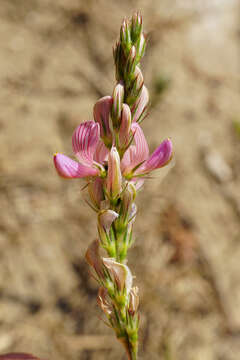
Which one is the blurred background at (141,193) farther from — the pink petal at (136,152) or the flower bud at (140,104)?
the flower bud at (140,104)

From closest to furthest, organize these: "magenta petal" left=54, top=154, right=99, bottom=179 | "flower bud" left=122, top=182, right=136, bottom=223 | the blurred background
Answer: "magenta petal" left=54, top=154, right=99, bottom=179 < "flower bud" left=122, top=182, right=136, bottom=223 < the blurred background

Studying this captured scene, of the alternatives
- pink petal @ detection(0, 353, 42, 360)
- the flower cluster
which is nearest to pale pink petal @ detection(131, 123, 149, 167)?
the flower cluster

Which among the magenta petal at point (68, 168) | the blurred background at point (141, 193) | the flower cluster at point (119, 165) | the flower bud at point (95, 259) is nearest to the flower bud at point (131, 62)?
the flower cluster at point (119, 165)

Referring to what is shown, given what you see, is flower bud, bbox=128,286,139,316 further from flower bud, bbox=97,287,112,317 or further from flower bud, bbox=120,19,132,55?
flower bud, bbox=120,19,132,55

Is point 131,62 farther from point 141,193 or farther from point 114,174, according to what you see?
point 141,193

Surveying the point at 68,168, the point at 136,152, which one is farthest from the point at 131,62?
the point at 68,168
